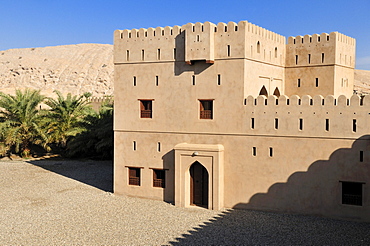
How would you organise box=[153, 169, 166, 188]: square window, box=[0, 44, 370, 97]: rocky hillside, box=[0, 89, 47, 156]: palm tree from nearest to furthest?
1. box=[153, 169, 166, 188]: square window
2. box=[0, 89, 47, 156]: palm tree
3. box=[0, 44, 370, 97]: rocky hillside

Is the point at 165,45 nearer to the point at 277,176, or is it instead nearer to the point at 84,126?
the point at 277,176

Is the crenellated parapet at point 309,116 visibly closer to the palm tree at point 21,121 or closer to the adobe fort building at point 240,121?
the adobe fort building at point 240,121

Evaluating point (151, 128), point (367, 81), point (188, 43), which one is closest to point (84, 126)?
point (151, 128)

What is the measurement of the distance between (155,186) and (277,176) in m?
5.28

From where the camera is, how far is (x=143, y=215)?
51.7 ft

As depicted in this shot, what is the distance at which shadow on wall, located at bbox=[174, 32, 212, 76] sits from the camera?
17.0 m

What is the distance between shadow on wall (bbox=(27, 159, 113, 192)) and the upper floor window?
6150mm

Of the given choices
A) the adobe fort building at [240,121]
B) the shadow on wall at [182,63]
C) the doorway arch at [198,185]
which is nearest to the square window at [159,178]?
the adobe fort building at [240,121]

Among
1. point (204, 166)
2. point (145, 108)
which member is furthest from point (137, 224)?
point (145, 108)

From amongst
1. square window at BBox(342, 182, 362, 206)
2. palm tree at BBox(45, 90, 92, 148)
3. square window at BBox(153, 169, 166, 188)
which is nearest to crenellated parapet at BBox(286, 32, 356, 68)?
square window at BBox(342, 182, 362, 206)

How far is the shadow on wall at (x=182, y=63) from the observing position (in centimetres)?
1705

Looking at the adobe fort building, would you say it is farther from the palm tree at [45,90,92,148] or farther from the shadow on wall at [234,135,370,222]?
the palm tree at [45,90,92,148]

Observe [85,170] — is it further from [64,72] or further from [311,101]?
[64,72]

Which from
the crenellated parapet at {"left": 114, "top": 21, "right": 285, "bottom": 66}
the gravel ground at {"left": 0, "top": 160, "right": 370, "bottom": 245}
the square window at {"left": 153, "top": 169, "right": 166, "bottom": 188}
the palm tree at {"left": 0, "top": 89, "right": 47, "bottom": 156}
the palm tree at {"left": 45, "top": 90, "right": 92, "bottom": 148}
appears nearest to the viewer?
the gravel ground at {"left": 0, "top": 160, "right": 370, "bottom": 245}
